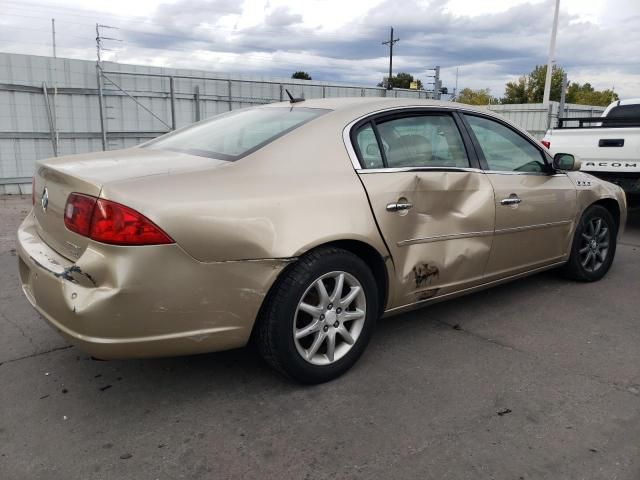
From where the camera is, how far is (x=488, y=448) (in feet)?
7.96

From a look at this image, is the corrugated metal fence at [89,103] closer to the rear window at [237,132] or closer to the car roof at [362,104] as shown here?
the rear window at [237,132]

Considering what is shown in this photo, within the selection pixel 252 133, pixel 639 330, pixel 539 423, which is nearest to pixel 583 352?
pixel 639 330

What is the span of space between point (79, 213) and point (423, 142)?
6.67 ft

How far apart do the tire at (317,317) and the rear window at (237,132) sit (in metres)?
0.70

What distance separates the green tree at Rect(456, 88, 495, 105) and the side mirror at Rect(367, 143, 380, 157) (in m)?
62.6

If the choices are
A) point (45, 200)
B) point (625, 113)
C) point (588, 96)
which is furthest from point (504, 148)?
point (588, 96)

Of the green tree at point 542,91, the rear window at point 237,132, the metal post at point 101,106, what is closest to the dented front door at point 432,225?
the rear window at point 237,132

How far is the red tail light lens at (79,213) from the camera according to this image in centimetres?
244

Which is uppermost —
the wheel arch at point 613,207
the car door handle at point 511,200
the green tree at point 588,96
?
the green tree at point 588,96

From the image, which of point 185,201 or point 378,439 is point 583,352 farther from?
point 185,201

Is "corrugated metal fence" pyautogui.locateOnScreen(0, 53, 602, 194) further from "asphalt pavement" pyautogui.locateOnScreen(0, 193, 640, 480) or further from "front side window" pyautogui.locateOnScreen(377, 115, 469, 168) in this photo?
"front side window" pyautogui.locateOnScreen(377, 115, 469, 168)

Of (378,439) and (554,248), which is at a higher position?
(554,248)

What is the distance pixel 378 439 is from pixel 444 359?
985 millimetres

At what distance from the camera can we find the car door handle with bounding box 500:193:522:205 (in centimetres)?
378
